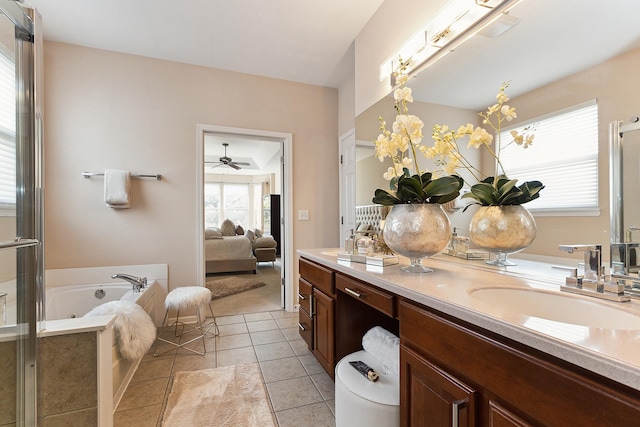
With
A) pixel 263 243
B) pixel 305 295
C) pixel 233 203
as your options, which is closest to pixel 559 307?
pixel 305 295

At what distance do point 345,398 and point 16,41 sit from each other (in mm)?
2040

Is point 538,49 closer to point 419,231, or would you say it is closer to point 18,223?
point 419,231

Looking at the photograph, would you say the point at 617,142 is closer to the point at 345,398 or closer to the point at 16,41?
the point at 345,398

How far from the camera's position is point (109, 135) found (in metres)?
2.68

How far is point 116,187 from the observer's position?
259cm

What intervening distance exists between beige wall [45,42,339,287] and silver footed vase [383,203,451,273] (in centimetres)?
214

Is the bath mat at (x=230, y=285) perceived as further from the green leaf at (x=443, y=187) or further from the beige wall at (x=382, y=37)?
the green leaf at (x=443, y=187)

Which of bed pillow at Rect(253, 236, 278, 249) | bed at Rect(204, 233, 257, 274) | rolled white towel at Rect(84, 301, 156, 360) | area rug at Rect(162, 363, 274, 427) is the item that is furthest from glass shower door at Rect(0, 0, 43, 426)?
bed pillow at Rect(253, 236, 278, 249)

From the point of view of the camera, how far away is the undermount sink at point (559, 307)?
2.44 ft

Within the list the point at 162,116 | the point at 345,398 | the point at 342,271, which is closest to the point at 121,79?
the point at 162,116

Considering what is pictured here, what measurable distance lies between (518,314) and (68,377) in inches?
71.1

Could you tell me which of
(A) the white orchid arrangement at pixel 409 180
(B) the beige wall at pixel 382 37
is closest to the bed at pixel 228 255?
(B) the beige wall at pixel 382 37

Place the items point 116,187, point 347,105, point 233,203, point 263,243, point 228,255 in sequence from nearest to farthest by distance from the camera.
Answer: point 116,187, point 347,105, point 228,255, point 263,243, point 233,203

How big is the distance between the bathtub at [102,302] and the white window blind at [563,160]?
203cm
